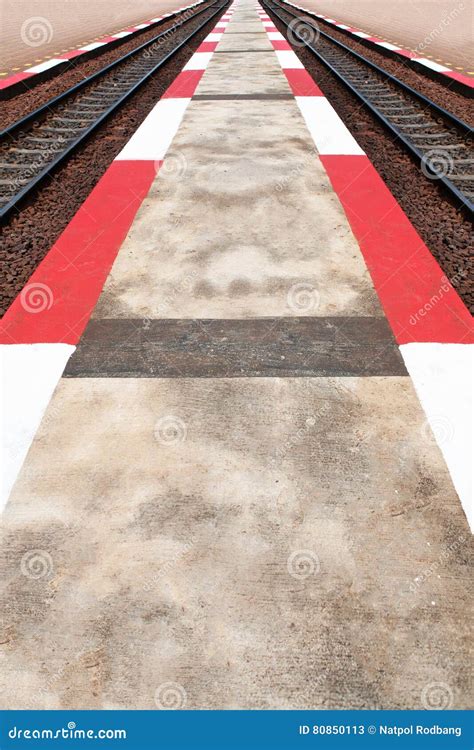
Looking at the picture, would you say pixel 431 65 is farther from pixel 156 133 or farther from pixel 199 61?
pixel 156 133

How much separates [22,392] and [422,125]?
713cm

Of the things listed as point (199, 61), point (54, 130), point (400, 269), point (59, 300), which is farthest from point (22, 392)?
point (199, 61)

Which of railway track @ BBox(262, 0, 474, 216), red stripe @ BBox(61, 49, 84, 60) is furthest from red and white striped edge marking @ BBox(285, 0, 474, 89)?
red stripe @ BBox(61, 49, 84, 60)

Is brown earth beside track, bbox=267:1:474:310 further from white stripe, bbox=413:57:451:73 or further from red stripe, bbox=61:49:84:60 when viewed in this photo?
red stripe, bbox=61:49:84:60

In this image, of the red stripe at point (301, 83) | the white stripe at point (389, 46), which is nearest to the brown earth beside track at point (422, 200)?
the red stripe at point (301, 83)

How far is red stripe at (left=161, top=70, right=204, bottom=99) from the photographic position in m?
8.80

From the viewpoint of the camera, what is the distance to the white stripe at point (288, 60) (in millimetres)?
11122

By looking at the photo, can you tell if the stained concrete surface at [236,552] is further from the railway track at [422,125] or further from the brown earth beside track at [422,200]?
the railway track at [422,125]

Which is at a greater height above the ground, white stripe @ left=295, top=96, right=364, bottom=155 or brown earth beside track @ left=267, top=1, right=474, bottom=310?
white stripe @ left=295, top=96, right=364, bottom=155

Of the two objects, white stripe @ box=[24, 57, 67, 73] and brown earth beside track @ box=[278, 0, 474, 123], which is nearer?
brown earth beside track @ box=[278, 0, 474, 123]

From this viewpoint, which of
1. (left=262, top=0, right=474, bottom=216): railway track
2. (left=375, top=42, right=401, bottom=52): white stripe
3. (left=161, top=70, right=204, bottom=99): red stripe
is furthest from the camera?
(left=375, top=42, right=401, bottom=52): white stripe

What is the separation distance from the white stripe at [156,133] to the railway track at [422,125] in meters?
3.08

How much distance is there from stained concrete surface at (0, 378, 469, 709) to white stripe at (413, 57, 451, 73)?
10983 millimetres

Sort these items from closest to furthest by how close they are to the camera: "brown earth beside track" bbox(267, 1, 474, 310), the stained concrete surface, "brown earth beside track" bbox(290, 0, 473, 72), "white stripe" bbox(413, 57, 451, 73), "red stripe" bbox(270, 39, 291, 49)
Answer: the stained concrete surface
"brown earth beside track" bbox(267, 1, 474, 310)
"white stripe" bbox(413, 57, 451, 73)
"brown earth beside track" bbox(290, 0, 473, 72)
"red stripe" bbox(270, 39, 291, 49)
